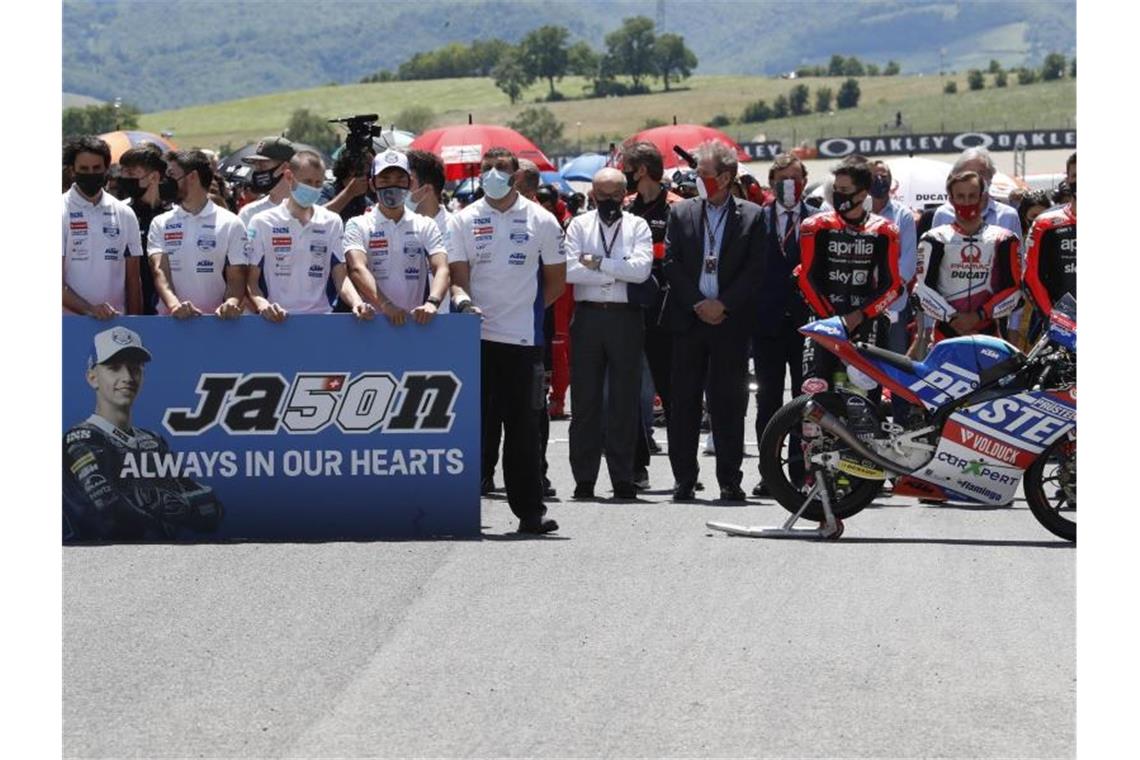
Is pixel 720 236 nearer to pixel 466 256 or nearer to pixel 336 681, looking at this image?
pixel 466 256

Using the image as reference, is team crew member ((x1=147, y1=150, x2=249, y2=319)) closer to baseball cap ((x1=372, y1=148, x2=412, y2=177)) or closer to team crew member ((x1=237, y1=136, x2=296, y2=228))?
team crew member ((x1=237, y1=136, x2=296, y2=228))

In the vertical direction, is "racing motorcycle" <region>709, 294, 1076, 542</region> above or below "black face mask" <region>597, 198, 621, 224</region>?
below

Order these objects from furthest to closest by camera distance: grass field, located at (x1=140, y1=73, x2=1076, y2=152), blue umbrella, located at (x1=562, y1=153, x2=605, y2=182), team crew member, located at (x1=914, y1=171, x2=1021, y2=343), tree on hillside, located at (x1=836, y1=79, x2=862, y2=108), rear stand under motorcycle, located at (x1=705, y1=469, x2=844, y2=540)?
1. tree on hillside, located at (x1=836, y1=79, x2=862, y2=108)
2. grass field, located at (x1=140, y1=73, x2=1076, y2=152)
3. blue umbrella, located at (x1=562, y1=153, x2=605, y2=182)
4. team crew member, located at (x1=914, y1=171, x2=1021, y2=343)
5. rear stand under motorcycle, located at (x1=705, y1=469, x2=844, y2=540)

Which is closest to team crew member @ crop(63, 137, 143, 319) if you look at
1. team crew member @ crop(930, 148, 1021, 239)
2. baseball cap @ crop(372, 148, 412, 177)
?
baseball cap @ crop(372, 148, 412, 177)

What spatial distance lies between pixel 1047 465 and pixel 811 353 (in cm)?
176

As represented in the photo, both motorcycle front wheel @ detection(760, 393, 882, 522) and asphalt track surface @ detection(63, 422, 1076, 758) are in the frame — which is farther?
motorcycle front wheel @ detection(760, 393, 882, 522)

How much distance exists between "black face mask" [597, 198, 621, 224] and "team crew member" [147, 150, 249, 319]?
2.36 m

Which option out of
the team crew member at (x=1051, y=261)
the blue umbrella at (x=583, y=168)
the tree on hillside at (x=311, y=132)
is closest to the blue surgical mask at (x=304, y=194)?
the team crew member at (x=1051, y=261)

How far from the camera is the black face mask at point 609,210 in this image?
12.3 metres

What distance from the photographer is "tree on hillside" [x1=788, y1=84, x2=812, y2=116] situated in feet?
561

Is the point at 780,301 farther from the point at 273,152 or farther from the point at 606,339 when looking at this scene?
the point at 273,152

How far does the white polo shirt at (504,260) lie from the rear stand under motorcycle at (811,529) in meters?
1.56

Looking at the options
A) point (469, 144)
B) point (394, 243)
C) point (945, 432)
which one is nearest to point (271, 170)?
point (394, 243)

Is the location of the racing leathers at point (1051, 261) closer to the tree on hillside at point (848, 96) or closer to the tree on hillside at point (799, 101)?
the tree on hillside at point (799, 101)
